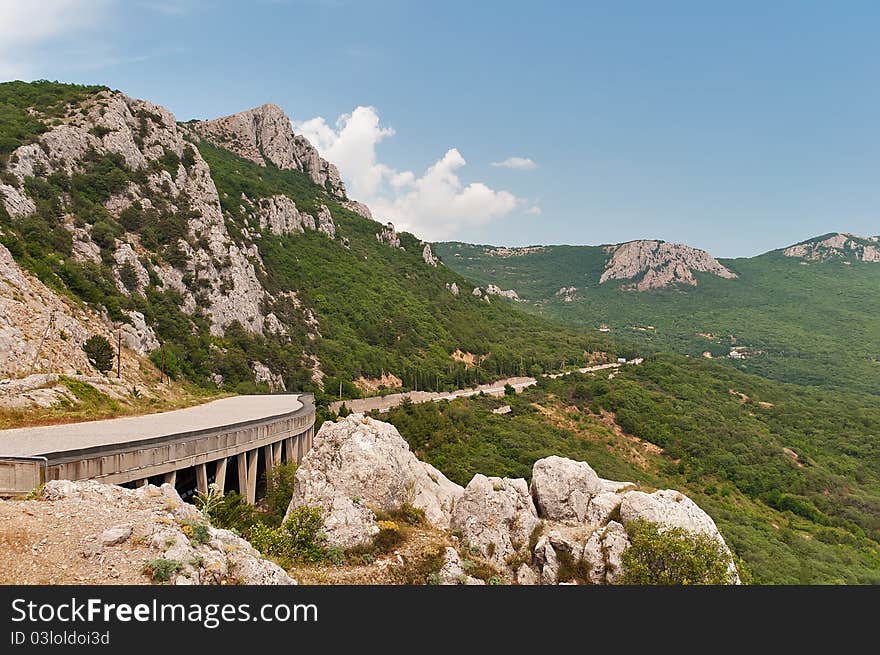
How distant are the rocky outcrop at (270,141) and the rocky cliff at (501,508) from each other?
526ft

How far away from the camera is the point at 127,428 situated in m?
23.2

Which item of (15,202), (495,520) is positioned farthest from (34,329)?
(15,202)

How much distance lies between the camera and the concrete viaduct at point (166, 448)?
51.8 feet

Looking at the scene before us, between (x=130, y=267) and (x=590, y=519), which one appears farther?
(x=130, y=267)

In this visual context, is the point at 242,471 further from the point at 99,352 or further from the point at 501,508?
the point at 99,352

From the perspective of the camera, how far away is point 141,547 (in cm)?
990

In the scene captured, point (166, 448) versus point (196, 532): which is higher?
point (196, 532)

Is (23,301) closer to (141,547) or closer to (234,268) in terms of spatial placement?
(141,547)

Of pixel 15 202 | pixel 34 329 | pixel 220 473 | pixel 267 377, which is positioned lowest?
pixel 267 377

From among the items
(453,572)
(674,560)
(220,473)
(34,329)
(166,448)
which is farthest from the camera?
(34,329)

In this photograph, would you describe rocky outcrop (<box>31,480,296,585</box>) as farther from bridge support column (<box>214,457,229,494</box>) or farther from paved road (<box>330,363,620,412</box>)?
paved road (<box>330,363,620,412</box>)

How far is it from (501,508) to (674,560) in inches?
230

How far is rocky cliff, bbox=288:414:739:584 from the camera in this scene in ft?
51.5

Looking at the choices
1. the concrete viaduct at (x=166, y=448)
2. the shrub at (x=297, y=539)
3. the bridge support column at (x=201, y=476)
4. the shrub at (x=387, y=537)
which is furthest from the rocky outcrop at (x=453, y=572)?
the bridge support column at (x=201, y=476)
